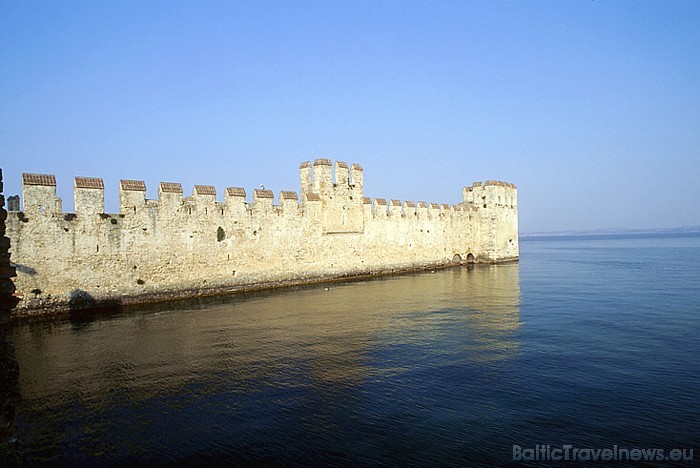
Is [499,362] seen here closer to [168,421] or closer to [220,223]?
[168,421]

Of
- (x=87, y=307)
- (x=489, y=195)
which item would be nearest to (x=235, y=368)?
(x=87, y=307)

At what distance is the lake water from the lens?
6207 mm

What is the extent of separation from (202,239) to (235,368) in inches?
437

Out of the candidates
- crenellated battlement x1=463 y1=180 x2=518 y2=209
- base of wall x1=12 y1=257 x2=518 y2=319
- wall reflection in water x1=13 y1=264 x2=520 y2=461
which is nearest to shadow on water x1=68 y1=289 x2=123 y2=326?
base of wall x1=12 y1=257 x2=518 y2=319

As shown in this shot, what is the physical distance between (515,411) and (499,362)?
102 inches

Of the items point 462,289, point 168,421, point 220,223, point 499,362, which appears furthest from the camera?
point 462,289

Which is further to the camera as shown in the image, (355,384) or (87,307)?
(87,307)

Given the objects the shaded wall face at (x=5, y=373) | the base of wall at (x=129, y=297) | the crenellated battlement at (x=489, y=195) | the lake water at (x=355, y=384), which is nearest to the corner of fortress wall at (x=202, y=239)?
the base of wall at (x=129, y=297)

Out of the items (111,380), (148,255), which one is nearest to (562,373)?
(111,380)

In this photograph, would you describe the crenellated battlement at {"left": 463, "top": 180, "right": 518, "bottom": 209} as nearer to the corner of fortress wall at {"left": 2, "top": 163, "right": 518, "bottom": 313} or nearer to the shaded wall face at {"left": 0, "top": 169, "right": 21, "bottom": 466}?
the corner of fortress wall at {"left": 2, "top": 163, "right": 518, "bottom": 313}

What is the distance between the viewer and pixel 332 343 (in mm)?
11469

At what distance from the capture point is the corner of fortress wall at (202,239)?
15508 millimetres

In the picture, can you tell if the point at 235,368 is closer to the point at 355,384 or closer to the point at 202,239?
the point at 355,384

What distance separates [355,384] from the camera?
27.7 ft
